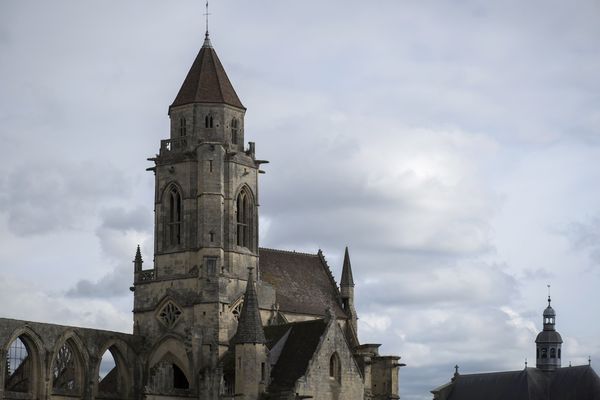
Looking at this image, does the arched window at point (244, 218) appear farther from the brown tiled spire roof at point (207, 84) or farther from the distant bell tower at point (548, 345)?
the distant bell tower at point (548, 345)

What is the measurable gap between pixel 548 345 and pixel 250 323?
37919 mm

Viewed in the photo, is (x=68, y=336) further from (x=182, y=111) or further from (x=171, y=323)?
(x=182, y=111)

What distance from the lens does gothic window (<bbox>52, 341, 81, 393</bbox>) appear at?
8825cm

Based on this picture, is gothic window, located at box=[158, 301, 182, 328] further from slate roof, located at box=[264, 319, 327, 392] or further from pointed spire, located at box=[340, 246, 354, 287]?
pointed spire, located at box=[340, 246, 354, 287]

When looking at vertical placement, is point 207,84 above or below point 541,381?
above

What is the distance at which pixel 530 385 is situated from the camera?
370 feet

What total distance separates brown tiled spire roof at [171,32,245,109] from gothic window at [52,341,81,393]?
59.0 ft

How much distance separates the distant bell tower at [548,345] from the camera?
379 ft

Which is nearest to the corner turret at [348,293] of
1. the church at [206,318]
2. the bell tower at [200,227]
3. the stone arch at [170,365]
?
the church at [206,318]

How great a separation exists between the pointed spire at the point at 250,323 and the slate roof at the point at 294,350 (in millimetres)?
2543

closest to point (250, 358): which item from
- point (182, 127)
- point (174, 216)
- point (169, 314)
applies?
point (169, 314)

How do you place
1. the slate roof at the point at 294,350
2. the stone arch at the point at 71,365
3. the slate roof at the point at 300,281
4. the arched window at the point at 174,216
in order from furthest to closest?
the slate roof at the point at 300,281 → the arched window at the point at 174,216 → the stone arch at the point at 71,365 → the slate roof at the point at 294,350

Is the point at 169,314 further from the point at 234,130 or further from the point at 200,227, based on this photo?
the point at 234,130

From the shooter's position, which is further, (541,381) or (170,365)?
(541,381)
